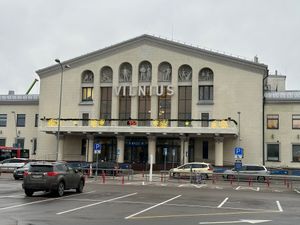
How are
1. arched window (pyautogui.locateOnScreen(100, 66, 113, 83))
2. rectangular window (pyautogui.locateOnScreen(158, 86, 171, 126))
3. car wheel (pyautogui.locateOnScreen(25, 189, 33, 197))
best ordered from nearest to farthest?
car wheel (pyautogui.locateOnScreen(25, 189, 33, 197)) → rectangular window (pyautogui.locateOnScreen(158, 86, 171, 126)) → arched window (pyautogui.locateOnScreen(100, 66, 113, 83))

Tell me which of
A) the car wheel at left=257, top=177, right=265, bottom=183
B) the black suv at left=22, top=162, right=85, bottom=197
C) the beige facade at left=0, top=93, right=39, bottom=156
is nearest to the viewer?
the black suv at left=22, top=162, right=85, bottom=197

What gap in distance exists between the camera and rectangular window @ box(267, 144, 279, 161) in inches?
2176

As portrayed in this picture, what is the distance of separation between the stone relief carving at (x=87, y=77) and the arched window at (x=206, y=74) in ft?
48.3

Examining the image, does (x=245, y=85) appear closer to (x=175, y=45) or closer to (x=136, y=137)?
(x=175, y=45)

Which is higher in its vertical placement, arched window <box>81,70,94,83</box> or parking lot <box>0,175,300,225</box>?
arched window <box>81,70,94,83</box>

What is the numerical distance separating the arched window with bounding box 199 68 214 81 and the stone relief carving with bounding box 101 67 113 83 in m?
12.1

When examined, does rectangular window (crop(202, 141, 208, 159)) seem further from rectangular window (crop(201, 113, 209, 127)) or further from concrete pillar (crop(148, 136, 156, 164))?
concrete pillar (crop(148, 136, 156, 164))

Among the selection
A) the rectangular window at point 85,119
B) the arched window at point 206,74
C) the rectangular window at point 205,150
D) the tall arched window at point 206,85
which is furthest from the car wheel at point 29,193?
the arched window at point 206,74

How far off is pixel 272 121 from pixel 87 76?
24.8 metres

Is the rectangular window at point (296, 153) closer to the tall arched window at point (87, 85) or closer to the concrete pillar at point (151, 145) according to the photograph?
the concrete pillar at point (151, 145)

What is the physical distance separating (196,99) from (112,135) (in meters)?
11.5

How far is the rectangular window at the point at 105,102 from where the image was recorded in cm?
6134

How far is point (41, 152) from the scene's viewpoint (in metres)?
62.3

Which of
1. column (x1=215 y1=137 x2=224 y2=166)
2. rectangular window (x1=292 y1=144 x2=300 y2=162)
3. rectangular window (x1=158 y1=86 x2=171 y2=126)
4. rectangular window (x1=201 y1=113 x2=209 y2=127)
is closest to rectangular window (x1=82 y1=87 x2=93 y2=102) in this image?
rectangular window (x1=158 y1=86 x2=171 y2=126)
